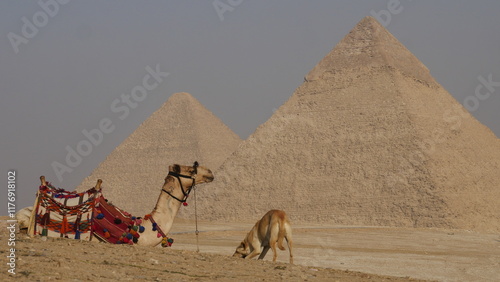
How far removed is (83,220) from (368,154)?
79302mm

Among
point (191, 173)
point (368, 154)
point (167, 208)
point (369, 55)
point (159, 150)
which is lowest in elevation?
point (167, 208)

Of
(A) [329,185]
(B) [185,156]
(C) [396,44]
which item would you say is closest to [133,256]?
(A) [329,185]

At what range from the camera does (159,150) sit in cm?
13325

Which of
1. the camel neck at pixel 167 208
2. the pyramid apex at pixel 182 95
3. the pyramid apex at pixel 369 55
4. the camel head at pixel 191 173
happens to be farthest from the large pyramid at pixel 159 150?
the camel neck at pixel 167 208

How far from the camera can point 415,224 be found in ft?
251

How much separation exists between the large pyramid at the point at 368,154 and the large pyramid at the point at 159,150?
23.5m

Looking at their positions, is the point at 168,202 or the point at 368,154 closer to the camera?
the point at 168,202

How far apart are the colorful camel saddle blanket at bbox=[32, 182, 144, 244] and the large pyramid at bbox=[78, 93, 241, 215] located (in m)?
108

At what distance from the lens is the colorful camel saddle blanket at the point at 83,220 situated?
38.4 feet

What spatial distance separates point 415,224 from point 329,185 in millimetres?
13660

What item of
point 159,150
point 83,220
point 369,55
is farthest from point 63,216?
point 159,150

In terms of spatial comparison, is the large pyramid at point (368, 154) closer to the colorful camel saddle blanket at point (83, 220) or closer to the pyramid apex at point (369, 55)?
the pyramid apex at point (369, 55)

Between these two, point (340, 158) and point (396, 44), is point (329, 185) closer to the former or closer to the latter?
point (340, 158)

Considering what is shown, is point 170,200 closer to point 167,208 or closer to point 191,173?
point 167,208
